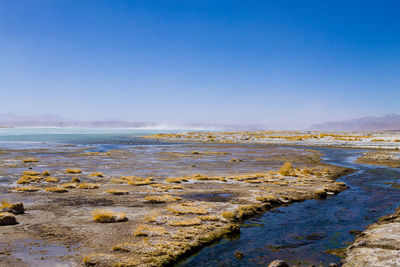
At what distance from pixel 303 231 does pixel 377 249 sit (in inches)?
147

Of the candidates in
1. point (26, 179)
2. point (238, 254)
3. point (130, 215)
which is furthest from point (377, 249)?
point (26, 179)

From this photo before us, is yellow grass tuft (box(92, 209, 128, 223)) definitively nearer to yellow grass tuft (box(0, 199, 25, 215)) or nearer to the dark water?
yellow grass tuft (box(0, 199, 25, 215))

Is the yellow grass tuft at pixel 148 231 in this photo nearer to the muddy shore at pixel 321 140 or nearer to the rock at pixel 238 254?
the rock at pixel 238 254

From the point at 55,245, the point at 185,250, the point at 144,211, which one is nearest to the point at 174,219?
the point at 144,211

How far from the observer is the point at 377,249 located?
10.5 metres

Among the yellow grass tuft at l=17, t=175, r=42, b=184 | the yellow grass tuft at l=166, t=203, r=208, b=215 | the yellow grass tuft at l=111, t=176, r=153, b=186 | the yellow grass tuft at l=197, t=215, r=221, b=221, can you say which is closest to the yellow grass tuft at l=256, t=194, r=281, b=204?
the yellow grass tuft at l=166, t=203, r=208, b=215

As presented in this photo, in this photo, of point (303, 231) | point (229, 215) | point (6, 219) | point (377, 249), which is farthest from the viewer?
point (229, 215)

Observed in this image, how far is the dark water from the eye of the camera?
11031 mm

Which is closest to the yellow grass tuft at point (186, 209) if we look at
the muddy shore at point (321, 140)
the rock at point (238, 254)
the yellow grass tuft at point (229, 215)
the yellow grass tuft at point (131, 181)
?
the yellow grass tuft at point (229, 215)

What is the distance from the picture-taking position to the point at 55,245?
37.4ft

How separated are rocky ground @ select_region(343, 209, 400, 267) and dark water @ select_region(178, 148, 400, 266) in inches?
28.0

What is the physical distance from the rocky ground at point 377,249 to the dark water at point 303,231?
2.33 ft

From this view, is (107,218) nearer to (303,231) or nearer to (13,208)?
(13,208)

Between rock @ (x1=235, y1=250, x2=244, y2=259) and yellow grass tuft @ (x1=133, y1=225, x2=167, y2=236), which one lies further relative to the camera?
Answer: yellow grass tuft @ (x1=133, y1=225, x2=167, y2=236)
